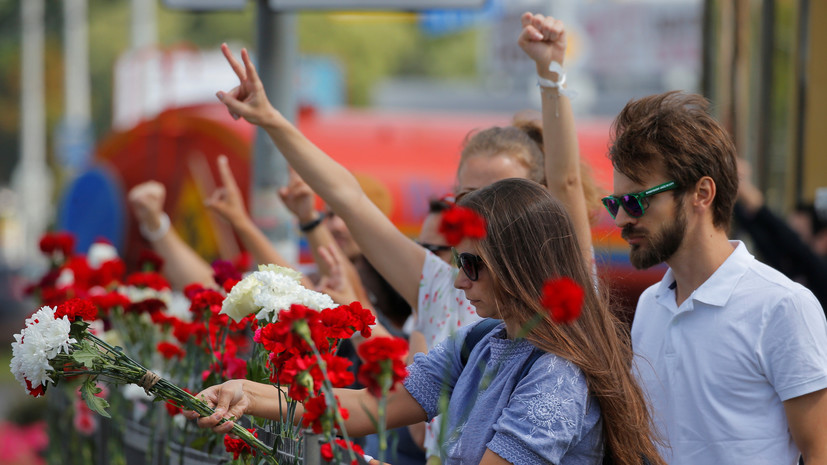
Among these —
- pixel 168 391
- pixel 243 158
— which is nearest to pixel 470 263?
pixel 168 391

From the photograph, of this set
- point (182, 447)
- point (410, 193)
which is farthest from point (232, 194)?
point (410, 193)

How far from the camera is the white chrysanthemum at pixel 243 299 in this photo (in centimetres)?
199

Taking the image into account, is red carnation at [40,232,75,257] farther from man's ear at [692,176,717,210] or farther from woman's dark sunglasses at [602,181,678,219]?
man's ear at [692,176,717,210]

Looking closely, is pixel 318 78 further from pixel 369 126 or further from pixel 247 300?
pixel 247 300

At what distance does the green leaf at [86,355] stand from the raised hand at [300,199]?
1.50 meters

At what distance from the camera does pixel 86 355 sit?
6.07ft

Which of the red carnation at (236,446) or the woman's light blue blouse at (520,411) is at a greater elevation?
the woman's light blue blouse at (520,411)

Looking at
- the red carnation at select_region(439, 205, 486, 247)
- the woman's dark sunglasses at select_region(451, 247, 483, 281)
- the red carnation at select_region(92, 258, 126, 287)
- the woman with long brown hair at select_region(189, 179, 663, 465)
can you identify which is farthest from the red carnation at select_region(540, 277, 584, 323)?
the red carnation at select_region(92, 258, 126, 287)

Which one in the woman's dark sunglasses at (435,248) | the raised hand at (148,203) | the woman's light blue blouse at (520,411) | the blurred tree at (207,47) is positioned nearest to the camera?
the woman's light blue blouse at (520,411)

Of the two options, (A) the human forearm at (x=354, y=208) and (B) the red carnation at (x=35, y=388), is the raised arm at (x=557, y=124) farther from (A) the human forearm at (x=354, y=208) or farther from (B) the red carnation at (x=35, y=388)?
(B) the red carnation at (x=35, y=388)

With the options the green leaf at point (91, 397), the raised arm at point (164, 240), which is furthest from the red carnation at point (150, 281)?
the green leaf at point (91, 397)

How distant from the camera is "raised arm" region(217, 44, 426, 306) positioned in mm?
2445

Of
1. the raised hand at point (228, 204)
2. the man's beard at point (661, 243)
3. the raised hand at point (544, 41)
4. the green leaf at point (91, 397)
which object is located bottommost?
the raised hand at point (228, 204)

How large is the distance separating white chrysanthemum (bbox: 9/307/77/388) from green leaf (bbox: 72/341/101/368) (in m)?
0.02
